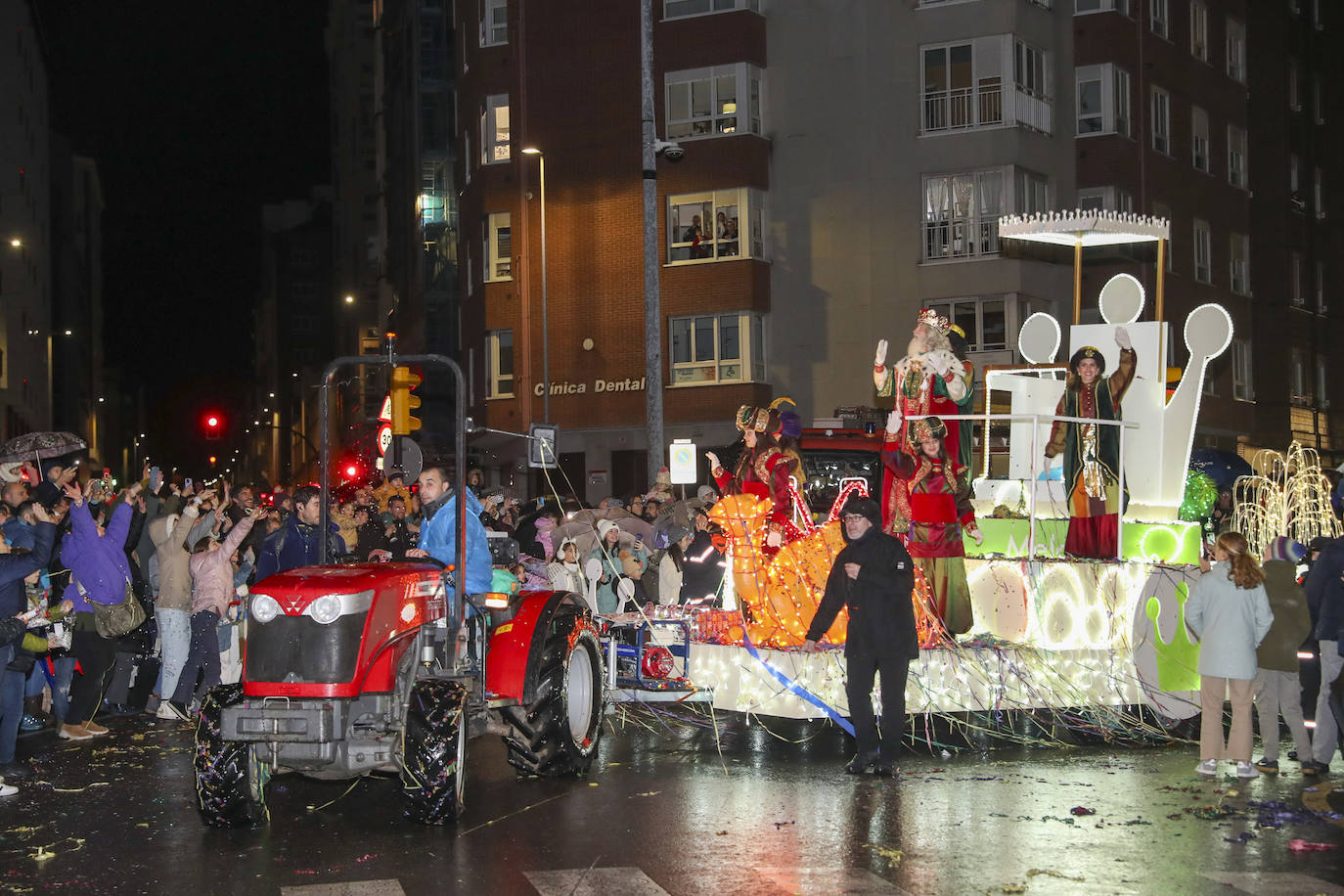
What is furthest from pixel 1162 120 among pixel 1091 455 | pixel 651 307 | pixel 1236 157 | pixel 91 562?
pixel 91 562

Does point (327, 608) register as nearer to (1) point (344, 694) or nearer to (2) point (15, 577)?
(1) point (344, 694)

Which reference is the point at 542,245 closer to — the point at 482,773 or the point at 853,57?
the point at 853,57

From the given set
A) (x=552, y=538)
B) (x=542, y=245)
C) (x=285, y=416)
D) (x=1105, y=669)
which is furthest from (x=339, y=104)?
(x=1105, y=669)

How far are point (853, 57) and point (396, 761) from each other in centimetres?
2915

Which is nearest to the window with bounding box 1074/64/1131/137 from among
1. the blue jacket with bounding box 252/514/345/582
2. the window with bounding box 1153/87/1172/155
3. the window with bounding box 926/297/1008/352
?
the window with bounding box 1153/87/1172/155

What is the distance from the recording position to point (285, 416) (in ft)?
437

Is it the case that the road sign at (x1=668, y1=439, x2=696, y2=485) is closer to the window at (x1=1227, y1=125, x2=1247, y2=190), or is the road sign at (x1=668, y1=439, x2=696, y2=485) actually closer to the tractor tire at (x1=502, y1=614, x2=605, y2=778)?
the tractor tire at (x1=502, y1=614, x2=605, y2=778)

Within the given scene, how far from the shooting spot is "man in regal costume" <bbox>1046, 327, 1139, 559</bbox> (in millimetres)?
13344

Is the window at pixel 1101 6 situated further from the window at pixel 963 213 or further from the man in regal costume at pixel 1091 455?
the man in regal costume at pixel 1091 455

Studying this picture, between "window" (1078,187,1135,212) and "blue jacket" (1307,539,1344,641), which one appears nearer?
"blue jacket" (1307,539,1344,641)

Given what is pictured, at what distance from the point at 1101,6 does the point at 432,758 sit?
32.3 meters

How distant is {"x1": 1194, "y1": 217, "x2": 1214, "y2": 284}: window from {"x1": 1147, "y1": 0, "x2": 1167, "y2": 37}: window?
4935 millimetres

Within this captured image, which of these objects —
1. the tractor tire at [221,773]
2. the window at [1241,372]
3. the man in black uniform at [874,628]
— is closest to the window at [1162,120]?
the window at [1241,372]

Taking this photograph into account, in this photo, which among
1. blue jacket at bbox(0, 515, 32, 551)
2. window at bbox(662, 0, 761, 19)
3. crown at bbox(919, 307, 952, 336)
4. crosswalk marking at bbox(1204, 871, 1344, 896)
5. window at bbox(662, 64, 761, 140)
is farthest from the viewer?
window at bbox(662, 0, 761, 19)
